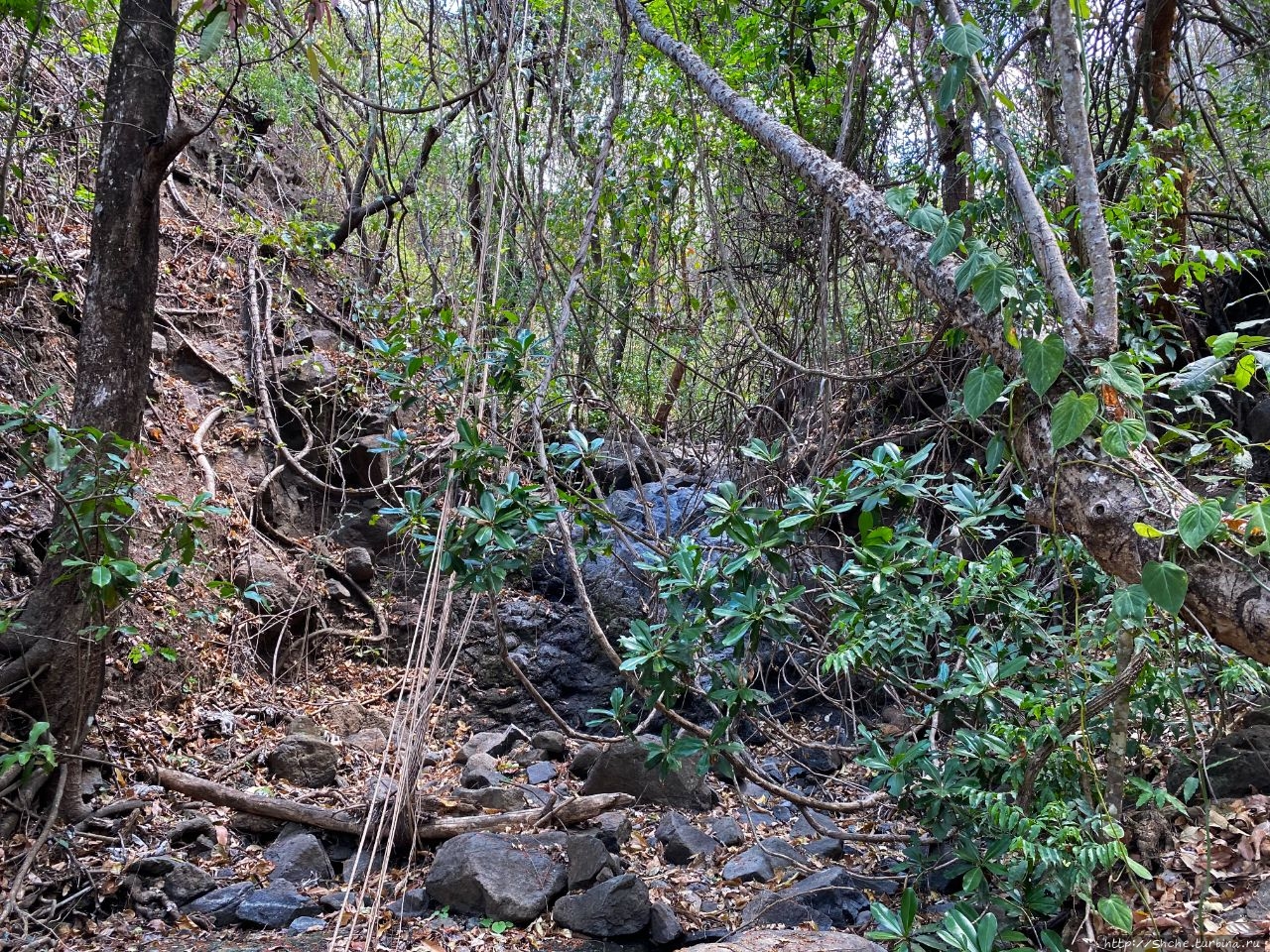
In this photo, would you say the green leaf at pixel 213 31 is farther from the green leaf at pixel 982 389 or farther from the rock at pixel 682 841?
the rock at pixel 682 841

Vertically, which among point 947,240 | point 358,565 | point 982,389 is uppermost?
point 947,240

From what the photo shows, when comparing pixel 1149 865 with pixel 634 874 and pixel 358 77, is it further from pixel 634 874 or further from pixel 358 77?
pixel 358 77

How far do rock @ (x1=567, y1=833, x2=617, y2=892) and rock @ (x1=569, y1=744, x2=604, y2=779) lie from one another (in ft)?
3.41

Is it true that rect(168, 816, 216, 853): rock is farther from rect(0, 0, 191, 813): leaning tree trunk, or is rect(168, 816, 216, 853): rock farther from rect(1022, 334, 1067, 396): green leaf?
rect(1022, 334, 1067, 396): green leaf

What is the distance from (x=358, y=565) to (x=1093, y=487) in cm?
495

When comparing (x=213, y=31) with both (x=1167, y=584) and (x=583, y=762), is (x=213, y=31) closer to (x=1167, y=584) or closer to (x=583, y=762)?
(x=1167, y=584)

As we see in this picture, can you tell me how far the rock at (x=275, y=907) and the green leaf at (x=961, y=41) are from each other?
3.31 meters

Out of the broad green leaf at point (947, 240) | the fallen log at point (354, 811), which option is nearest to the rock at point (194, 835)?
the fallen log at point (354, 811)

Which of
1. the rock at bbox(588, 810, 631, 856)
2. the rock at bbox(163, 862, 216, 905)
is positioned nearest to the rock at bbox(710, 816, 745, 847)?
the rock at bbox(588, 810, 631, 856)

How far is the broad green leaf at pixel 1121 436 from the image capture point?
1.45 m

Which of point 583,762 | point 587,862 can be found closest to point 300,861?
point 587,862

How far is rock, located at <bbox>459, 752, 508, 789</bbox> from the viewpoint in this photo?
13.2ft

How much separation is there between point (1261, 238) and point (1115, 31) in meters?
1.48

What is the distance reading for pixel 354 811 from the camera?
3.47 meters
